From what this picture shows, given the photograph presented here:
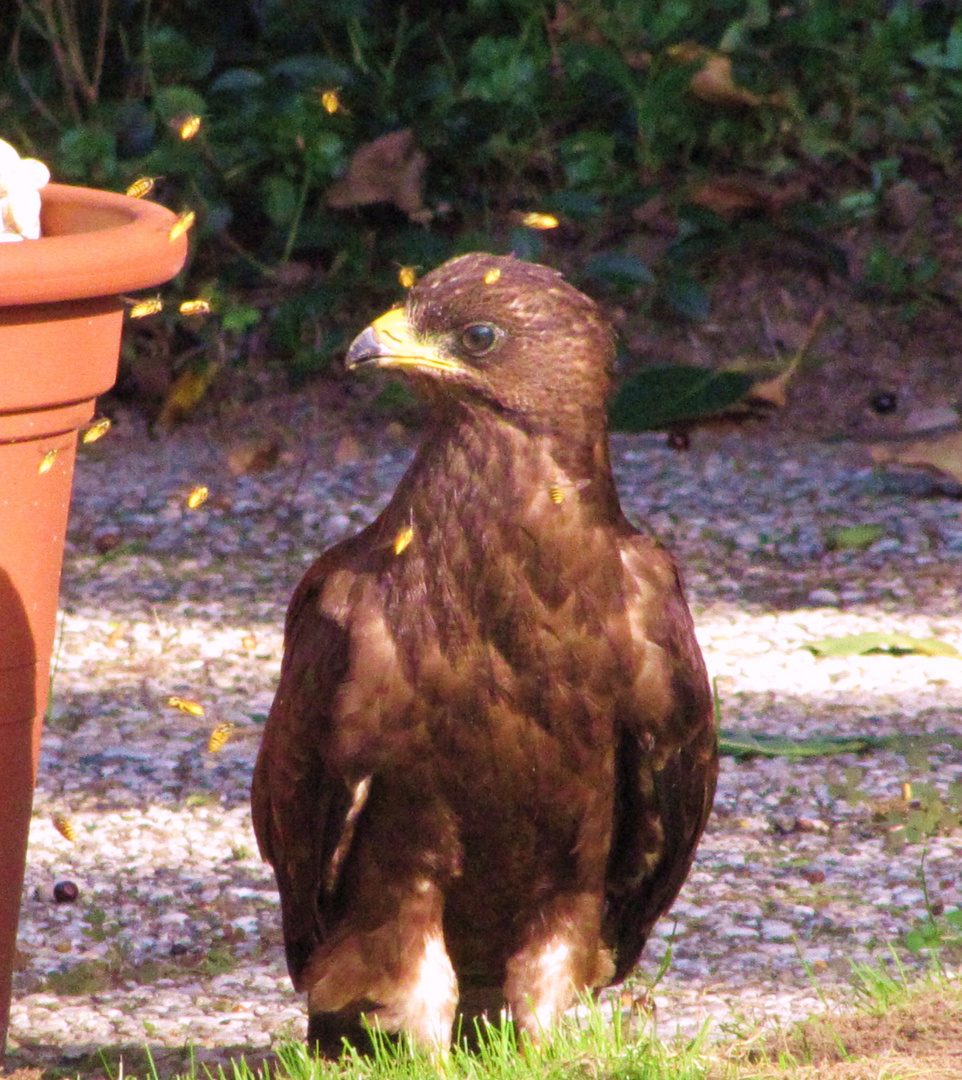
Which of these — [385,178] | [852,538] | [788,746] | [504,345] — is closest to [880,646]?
[788,746]

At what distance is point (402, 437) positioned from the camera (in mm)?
7551

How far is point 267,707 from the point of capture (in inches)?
211

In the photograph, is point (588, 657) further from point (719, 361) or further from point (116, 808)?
point (719, 361)

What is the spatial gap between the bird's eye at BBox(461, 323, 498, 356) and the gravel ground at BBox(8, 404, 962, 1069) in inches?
53.7

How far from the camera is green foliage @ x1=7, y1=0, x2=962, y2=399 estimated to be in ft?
25.3

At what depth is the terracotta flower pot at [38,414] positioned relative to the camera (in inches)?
123

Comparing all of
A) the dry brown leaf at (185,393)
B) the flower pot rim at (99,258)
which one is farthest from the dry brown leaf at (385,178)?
the flower pot rim at (99,258)

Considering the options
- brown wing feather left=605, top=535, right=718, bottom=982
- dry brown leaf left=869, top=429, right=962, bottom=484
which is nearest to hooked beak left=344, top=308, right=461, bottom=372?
brown wing feather left=605, top=535, right=718, bottom=982

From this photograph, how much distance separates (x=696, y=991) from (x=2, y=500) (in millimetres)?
1722

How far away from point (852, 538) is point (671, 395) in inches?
45.4

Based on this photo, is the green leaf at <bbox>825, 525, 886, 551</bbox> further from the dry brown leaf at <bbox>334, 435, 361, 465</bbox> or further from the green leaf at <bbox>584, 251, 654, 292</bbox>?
the dry brown leaf at <bbox>334, 435, 361, 465</bbox>

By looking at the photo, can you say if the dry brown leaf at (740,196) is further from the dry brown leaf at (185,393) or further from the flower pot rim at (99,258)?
the flower pot rim at (99,258)

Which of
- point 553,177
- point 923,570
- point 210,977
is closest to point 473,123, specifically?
point 553,177

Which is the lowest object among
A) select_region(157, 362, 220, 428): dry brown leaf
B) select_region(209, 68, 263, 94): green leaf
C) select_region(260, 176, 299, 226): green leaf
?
select_region(157, 362, 220, 428): dry brown leaf
